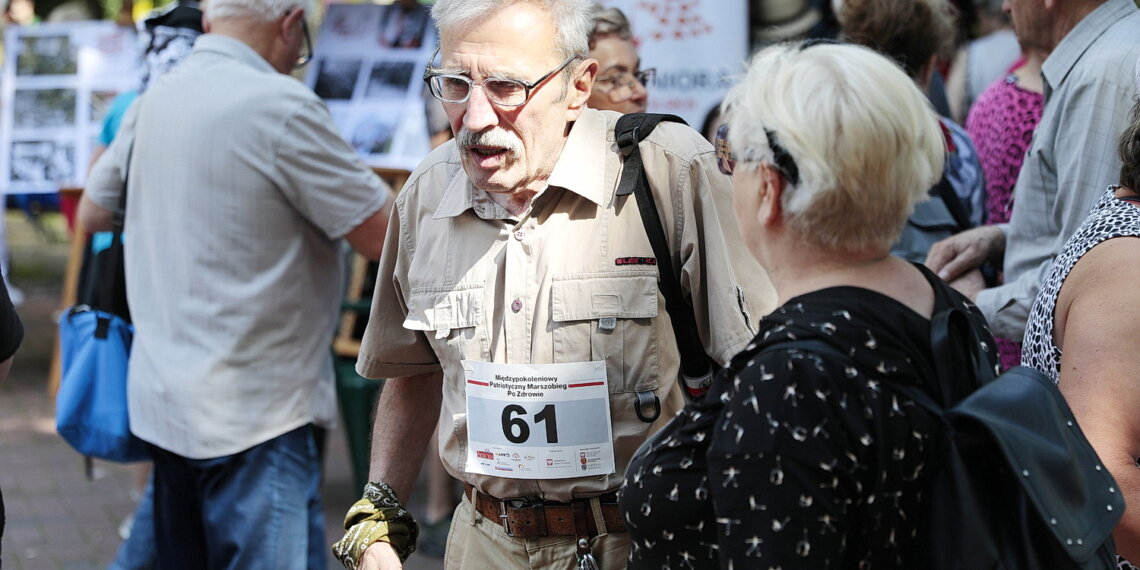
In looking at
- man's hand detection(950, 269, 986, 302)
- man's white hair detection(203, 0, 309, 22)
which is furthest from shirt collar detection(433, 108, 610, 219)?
man's white hair detection(203, 0, 309, 22)

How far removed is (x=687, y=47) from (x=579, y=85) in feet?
8.84

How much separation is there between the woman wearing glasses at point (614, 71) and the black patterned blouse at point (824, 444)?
6.64 feet

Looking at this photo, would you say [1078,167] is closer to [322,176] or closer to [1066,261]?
[1066,261]

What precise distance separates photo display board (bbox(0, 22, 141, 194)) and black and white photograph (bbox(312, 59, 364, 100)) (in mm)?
1499

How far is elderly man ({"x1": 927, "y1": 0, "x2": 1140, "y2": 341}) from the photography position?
2719 mm

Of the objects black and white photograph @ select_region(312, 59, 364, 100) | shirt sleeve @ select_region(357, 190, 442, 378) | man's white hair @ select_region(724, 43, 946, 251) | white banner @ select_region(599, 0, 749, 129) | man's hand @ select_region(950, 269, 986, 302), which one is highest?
man's white hair @ select_region(724, 43, 946, 251)

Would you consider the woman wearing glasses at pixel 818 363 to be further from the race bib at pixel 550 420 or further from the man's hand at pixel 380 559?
the man's hand at pixel 380 559

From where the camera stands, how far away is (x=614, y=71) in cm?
353

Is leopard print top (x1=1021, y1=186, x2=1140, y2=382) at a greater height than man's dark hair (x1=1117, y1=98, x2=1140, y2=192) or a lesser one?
lesser

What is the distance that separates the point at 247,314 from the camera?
10.5 ft

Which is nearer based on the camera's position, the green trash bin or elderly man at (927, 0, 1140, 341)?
elderly man at (927, 0, 1140, 341)

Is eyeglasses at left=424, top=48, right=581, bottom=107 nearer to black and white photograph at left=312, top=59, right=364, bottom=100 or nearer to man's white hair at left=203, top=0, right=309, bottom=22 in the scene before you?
man's white hair at left=203, top=0, right=309, bottom=22

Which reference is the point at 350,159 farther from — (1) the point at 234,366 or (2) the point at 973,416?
(2) the point at 973,416

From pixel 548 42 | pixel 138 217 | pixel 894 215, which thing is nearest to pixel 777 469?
pixel 894 215
